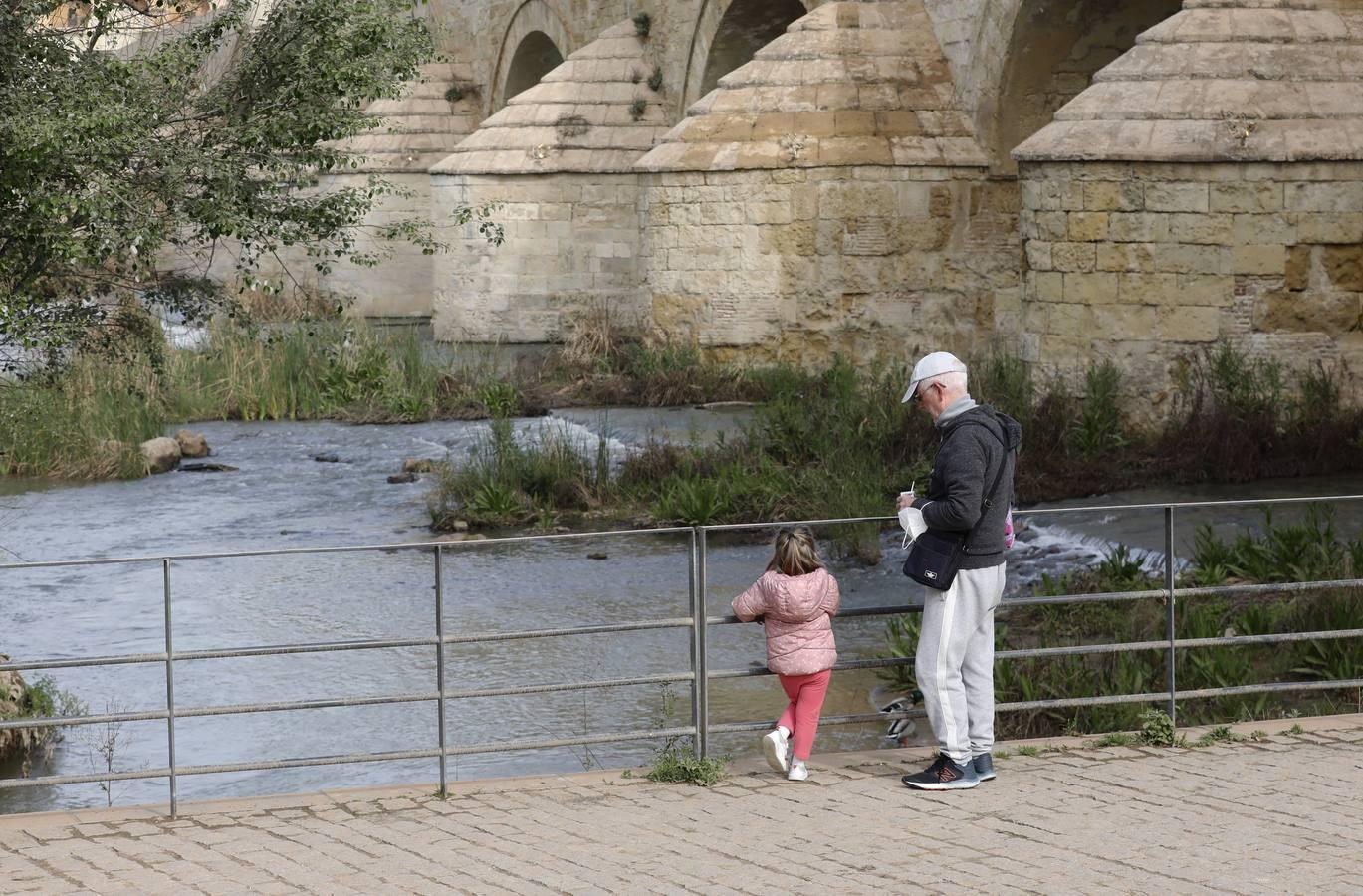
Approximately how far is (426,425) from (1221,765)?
41.4ft

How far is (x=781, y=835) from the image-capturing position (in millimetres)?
5199

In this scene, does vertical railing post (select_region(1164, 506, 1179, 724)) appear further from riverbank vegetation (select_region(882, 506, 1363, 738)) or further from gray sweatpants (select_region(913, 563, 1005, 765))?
gray sweatpants (select_region(913, 563, 1005, 765))

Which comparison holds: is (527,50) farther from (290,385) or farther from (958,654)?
(958,654)

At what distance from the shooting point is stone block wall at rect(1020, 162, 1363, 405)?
12922 mm

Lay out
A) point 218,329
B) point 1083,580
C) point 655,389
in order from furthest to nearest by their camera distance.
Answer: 1. point 218,329
2. point 655,389
3. point 1083,580

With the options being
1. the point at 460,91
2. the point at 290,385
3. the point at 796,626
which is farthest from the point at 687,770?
the point at 460,91

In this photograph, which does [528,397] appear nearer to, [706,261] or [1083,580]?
[706,261]

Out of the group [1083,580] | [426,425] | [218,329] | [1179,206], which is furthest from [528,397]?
[1083,580]

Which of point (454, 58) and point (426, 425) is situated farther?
point (454, 58)

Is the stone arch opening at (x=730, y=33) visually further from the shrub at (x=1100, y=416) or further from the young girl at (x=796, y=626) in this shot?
the young girl at (x=796, y=626)

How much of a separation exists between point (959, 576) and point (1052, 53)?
12.3m

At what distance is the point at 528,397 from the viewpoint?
18438 mm

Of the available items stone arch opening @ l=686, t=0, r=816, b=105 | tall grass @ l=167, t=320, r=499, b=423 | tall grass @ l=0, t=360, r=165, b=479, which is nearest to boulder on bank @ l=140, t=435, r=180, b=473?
tall grass @ l=0, t=360, r=165, b=479

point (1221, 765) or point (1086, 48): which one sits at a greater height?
point (1086, 48)
